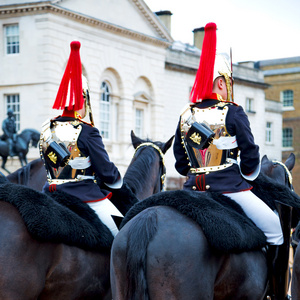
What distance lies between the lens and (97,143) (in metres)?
6.81

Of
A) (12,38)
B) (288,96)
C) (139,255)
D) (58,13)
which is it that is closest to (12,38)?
(12,38)

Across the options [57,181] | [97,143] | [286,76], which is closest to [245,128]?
[97,143]

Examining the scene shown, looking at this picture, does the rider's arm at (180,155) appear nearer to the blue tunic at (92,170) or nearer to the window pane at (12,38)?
the blue tunic at (92,170)

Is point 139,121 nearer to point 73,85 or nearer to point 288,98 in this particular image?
point 288,98

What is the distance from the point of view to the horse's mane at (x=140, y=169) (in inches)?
301

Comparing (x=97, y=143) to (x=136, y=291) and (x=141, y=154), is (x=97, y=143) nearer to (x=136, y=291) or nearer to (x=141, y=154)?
(x=141, y=154)

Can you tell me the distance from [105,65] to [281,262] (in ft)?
110

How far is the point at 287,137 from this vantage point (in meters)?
58.1

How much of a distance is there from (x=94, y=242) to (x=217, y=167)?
1.25m

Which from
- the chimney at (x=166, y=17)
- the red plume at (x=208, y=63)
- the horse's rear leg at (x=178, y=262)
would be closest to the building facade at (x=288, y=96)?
the chimney at (x=166, y=17)

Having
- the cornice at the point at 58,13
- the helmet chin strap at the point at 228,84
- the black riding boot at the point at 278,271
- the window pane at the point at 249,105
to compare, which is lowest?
the black riding boot at the point at 278,271

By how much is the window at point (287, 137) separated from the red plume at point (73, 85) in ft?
170

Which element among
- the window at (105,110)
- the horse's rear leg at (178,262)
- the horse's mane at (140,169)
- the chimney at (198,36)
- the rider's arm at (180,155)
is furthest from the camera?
the chimney at (198,36)

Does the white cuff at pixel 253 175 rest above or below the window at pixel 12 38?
below
